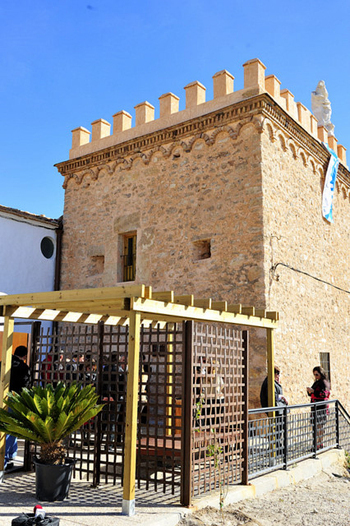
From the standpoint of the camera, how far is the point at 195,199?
11.2m

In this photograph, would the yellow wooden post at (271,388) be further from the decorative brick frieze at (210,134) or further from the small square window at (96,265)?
the small square window at (96,265)

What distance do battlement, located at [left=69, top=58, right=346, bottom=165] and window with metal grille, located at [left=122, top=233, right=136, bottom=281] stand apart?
8.66ft

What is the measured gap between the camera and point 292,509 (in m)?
5.60

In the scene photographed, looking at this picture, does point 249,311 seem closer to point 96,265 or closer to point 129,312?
point 129,312

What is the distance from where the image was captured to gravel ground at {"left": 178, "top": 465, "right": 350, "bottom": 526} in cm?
489

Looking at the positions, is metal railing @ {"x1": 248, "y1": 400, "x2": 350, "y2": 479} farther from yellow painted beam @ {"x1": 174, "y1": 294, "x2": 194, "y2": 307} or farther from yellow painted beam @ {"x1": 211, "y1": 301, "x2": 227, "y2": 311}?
yellow painted beam @ {"x1": 174, "y1": 294, "x2": 194, "y2": 307}

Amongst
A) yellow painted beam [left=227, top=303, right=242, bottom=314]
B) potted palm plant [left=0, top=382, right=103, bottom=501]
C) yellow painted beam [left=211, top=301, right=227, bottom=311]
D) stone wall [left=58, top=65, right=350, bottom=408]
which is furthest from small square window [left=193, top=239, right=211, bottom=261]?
potted palm plant [left=0, top=382, right=103, bottom=501]

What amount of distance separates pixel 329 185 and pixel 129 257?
5.74m

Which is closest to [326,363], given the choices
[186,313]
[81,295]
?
[186,313]

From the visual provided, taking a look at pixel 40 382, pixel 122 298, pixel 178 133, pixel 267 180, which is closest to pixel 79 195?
pixel 178 133

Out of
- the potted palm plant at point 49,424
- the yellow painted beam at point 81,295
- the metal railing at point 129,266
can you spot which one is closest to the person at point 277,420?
the potted palm plant at point 49,424

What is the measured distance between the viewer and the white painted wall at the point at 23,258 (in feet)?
40.3

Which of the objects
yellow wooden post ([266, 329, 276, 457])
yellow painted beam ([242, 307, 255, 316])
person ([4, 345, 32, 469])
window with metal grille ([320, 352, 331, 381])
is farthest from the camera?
window with metal grille ([320, 352, 331, 381])

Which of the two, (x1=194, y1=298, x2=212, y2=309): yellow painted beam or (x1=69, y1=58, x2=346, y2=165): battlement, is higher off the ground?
(x1=69, y1=58, x2=346, y2=165): battlement
